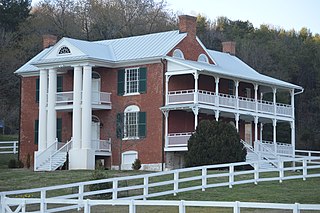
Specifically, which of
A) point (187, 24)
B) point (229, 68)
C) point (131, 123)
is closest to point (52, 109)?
point (131, 123)

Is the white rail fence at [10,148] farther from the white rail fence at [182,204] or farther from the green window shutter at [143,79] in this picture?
the white rail fence at [182,204]

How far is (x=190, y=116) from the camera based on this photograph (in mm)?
49312

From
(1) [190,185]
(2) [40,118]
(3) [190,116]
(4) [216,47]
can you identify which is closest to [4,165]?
(2) [40,118]

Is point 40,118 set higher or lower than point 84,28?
lower

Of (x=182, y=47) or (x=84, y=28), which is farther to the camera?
(x=84, y=28)

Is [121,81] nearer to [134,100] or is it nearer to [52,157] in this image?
[134,100]

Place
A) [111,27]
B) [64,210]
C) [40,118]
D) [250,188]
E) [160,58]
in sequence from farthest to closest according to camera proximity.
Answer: [111,27], [40,118], [160,58], [250,188], [64,210]

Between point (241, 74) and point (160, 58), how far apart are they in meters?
6.40

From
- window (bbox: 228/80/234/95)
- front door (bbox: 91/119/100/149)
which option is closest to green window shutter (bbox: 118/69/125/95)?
front door (bbox: 91/119/100/149)

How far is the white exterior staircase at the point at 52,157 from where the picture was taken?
48125mm

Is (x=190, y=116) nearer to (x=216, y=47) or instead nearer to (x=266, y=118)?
(x=266, y=118)

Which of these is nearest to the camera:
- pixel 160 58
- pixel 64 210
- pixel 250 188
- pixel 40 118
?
pixel 64 210

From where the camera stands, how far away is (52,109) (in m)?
50.0

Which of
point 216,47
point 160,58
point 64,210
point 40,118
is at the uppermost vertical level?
point 216,47
